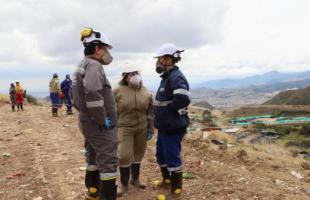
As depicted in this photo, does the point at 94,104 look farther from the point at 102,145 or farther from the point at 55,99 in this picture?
the point at 55,99

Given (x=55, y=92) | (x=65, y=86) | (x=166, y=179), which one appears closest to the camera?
(x=166, y=179)

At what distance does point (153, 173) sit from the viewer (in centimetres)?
718

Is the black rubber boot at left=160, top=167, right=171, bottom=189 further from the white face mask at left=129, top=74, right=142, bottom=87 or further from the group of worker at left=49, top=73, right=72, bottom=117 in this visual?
the group of worker at left=49, top=73, right=72, bottom=117

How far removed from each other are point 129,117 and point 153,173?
1755 mm

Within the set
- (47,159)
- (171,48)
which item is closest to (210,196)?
(171,48)

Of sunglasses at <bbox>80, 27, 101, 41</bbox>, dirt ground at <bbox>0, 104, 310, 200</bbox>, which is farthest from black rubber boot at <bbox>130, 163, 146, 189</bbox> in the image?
sunglasses at <bbox>80, 27, 101, 41</bbox>

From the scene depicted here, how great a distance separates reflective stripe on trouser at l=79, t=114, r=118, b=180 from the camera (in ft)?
15.1

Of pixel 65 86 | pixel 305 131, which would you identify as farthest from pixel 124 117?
pixel 305 131

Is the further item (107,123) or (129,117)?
(129,117)

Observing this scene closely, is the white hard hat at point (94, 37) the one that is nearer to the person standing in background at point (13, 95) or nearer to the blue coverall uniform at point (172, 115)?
the blue coverall uniform at point (172, 115)

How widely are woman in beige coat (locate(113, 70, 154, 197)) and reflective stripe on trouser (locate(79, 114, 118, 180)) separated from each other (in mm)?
1145

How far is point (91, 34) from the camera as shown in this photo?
4641 mm

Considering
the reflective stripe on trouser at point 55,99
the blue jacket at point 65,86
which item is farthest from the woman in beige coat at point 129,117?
the reflective stripe on trouser at point 55,99

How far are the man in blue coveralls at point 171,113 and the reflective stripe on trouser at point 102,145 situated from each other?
40.6 inches
